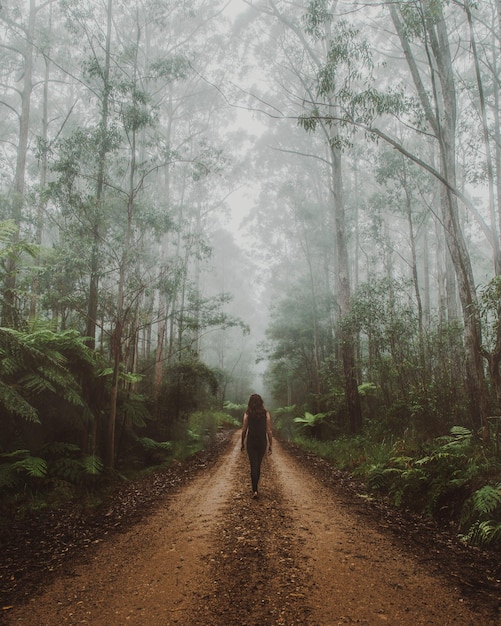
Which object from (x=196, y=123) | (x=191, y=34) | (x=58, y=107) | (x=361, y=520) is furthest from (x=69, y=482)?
(x=58, y=107)

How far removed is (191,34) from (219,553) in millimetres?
20789

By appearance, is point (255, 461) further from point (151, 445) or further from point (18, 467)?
point (18, 467)

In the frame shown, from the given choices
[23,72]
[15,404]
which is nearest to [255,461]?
[15,404]

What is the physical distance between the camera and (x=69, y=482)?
5504 millimetres

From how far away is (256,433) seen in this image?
6.48m

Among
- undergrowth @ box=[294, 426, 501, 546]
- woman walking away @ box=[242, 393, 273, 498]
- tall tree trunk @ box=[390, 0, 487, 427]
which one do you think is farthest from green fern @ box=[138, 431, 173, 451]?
tall tree trunk @ box=[390, 0, 487, 427]

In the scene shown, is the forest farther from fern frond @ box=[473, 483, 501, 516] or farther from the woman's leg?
the woman's leg

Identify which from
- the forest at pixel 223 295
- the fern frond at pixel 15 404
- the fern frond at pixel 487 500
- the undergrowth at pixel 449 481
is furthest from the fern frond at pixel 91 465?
the fern frond at pixel 487 500

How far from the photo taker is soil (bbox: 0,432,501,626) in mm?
2723

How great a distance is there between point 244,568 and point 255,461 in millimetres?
2868

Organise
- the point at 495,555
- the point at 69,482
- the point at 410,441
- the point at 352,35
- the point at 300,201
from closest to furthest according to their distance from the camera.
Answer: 1. the point at 495,555
2. the point at 69,482
3. the point at 410,441
4. the point at 352,35
5. the point at 300,201

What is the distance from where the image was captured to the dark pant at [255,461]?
6.12 meters

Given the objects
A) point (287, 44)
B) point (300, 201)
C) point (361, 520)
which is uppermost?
point (287, 44)

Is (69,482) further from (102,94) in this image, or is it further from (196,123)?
(196,123)
